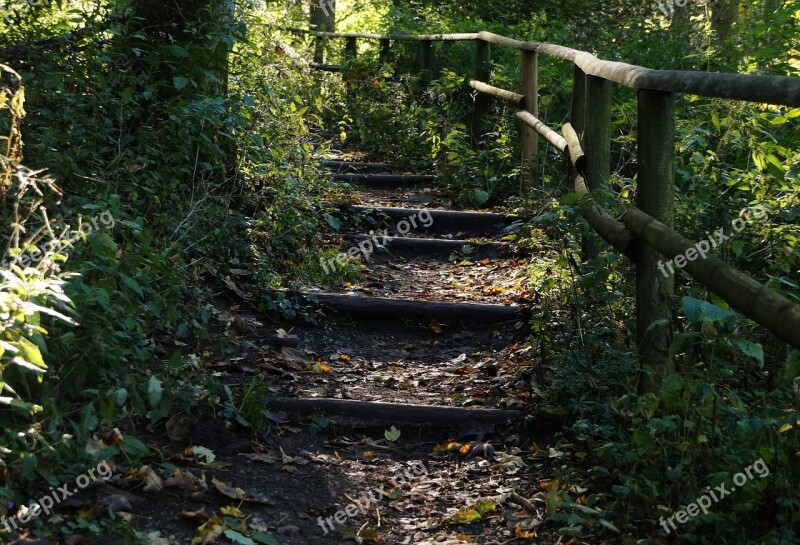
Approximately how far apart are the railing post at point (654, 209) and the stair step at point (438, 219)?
12.2ft

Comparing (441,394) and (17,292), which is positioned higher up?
(17,292)

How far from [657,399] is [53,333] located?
6.25 feet

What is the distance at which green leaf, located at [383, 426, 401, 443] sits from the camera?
153 inches

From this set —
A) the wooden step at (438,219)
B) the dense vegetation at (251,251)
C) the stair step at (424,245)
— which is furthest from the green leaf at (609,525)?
the wooden step at (438,219)

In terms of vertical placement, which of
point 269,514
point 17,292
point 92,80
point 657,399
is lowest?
point 269,514

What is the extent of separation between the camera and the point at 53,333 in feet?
9.86

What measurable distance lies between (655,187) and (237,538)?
6.00 ft

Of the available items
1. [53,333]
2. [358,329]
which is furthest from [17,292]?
[358,329]

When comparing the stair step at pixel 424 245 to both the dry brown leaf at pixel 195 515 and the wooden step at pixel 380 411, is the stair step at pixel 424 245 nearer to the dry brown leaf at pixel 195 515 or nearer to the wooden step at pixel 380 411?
the wooden step at pixel 380 411

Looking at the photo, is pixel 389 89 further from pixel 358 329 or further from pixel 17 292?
pixel 17 292

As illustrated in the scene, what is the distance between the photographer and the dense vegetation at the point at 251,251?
9.02ft

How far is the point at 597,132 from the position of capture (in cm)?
478

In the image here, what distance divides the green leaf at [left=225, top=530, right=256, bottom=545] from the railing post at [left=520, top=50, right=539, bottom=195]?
4.65 meters

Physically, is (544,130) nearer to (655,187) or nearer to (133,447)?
(655,187)
